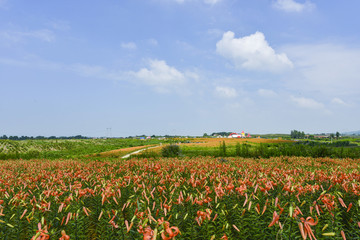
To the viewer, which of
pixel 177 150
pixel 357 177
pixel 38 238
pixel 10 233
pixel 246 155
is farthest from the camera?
pixel 177 150

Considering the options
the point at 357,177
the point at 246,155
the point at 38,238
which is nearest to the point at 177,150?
the point at 246,155

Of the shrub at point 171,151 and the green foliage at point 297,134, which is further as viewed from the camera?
the green foliage at point 297,134

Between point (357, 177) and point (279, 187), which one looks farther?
point (357, 177)

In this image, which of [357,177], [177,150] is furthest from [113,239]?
[177,150]

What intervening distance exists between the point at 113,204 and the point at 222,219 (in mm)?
2370

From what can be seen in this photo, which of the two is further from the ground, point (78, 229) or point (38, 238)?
point (38, 238)

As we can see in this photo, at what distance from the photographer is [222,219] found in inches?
150

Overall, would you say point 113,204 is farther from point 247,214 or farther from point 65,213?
point 247,214

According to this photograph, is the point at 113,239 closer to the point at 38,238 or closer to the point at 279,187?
the point at 38,238

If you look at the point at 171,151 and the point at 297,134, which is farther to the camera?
the point at 297,134

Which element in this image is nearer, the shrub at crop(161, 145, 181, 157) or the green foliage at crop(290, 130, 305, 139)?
the shrub at crop(161, 145, 181, 157)

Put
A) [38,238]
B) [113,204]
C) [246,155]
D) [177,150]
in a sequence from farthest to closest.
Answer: [177,150] < [246,155] < [113,204] < [38,238]

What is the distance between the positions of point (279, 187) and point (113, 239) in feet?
11.7

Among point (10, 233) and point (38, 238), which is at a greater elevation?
point (38, 238)
